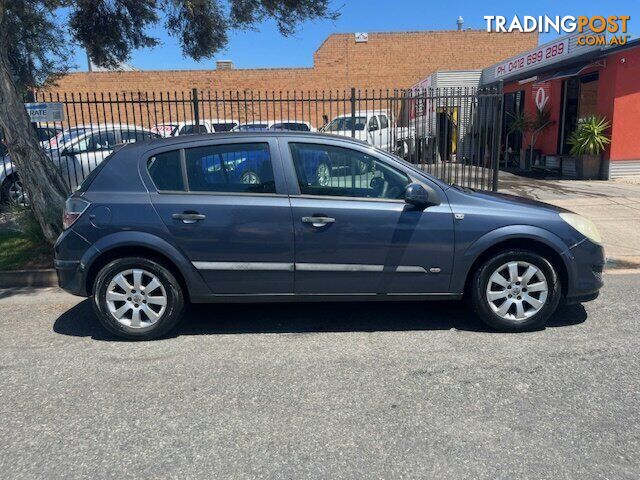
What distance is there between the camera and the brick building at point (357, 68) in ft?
94.7

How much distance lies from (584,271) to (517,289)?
1.93 feet

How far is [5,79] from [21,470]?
17.7 ft

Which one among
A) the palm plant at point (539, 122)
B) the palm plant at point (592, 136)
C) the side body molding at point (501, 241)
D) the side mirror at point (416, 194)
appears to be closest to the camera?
the side mirror at point (416, 194)

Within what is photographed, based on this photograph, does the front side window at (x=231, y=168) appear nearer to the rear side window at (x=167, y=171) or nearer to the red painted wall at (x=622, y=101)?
the rear side window at (x=167, y=171)

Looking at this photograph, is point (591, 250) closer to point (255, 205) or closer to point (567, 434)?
point (567, 434)

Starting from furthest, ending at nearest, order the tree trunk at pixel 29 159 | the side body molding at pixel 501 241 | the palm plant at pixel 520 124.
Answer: the palm plant at pixel 520 124
the tree trunk at pixel 29 159
the side body molding at pixel 501 241

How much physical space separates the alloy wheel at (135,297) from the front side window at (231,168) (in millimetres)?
863

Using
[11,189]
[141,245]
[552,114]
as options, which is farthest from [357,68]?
[141,245]

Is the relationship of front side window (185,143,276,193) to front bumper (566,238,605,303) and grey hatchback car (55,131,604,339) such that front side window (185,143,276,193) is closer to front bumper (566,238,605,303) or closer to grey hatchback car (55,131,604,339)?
grey hatchback car (55,131,604,339)

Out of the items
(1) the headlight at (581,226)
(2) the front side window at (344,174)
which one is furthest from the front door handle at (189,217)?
(1) the headlight at (581,226)

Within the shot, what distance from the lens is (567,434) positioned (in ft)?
10.0

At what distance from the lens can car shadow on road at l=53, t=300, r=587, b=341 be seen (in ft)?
15.8

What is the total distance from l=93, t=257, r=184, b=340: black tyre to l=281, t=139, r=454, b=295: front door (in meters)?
1.10

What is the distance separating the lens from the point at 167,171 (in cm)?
455
